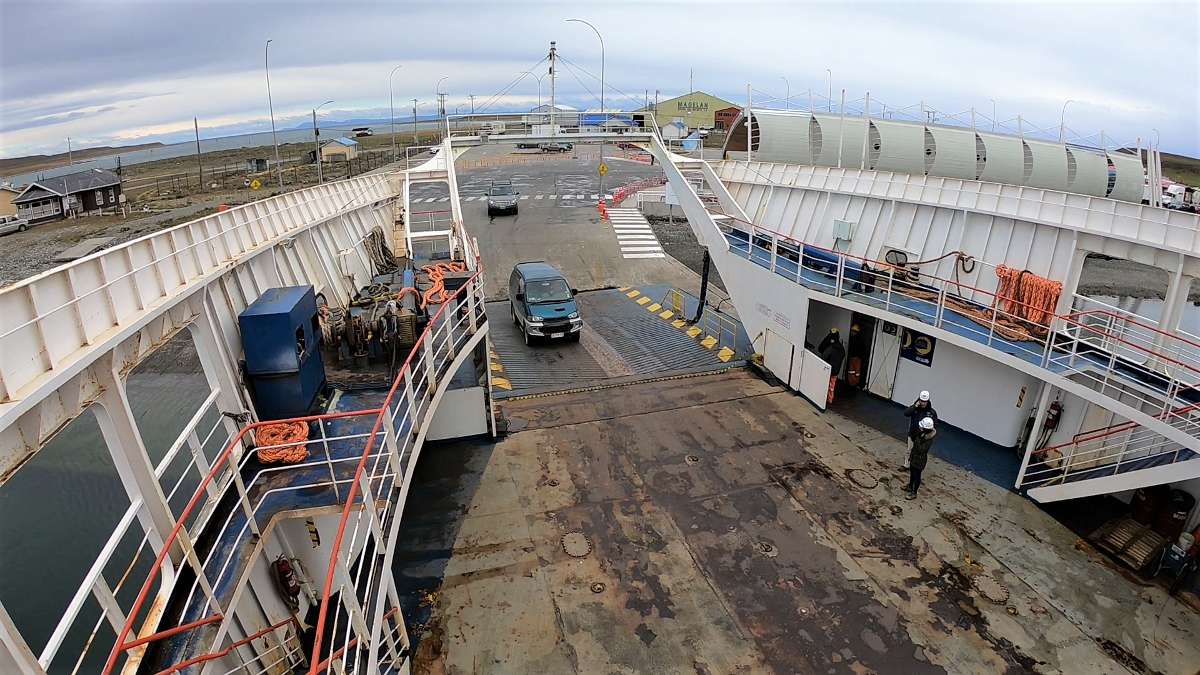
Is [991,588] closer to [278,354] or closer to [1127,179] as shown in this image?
[278,354]

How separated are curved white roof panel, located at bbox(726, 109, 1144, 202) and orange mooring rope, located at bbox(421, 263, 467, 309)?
1303 cm

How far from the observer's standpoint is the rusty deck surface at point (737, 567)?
317 inches

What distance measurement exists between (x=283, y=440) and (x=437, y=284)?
5.13 m

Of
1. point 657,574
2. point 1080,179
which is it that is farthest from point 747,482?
point 1080,179

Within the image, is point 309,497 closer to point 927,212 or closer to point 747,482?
point 747,482

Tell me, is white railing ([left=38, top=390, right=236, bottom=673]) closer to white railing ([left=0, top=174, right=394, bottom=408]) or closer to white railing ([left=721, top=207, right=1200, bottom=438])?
white railing ([left=0, top=174, right=394, bottom=408])

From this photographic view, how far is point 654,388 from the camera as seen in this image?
15500 millimetres

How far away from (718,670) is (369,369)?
22.0 ft

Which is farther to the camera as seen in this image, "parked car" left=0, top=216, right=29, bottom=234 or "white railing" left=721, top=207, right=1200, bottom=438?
"parked car" left=0, top=216, right=29, bottom=234

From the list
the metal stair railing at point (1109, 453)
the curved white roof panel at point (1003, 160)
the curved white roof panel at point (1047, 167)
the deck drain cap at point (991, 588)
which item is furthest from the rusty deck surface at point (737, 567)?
the curved white roof panel at point (1047, 167)

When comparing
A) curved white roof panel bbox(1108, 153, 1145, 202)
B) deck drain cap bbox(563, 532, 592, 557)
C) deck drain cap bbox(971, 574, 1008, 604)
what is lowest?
deck drain cap bbox(563, 532, 592, 557)

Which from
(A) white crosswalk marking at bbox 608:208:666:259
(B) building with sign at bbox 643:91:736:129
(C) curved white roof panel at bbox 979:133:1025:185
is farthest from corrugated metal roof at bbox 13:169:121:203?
(B) building with sign at bbox 643:91:736:129

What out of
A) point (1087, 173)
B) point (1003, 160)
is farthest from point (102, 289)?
point (1087, 173)

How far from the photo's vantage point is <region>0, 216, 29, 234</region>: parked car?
4091 centimetres
